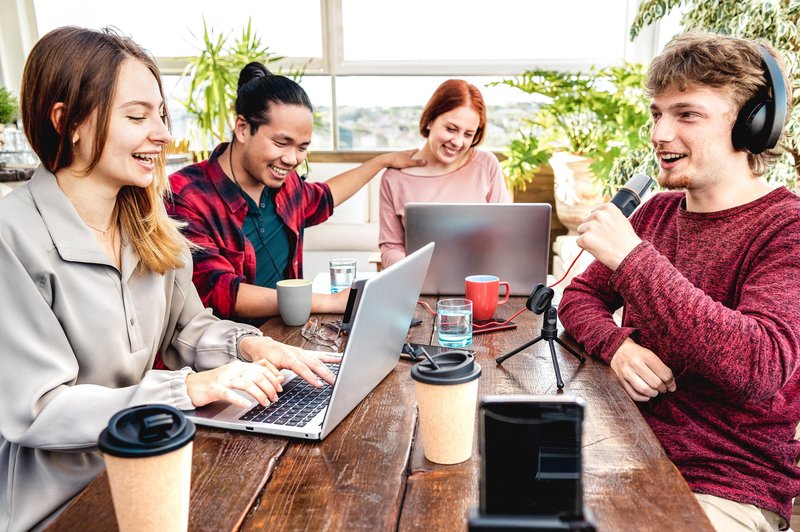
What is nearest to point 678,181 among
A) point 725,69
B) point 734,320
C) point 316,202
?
point 725,69

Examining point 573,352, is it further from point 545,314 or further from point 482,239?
point 482,239

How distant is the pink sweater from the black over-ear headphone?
1385 millimetres

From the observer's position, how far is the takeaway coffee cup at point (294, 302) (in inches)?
56.1

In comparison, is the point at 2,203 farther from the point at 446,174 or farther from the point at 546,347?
the point at 446,174

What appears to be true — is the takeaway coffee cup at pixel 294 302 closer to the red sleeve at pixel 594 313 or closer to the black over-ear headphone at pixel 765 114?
the red sleeve at pixel 594 313

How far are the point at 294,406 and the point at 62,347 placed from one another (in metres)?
0.37

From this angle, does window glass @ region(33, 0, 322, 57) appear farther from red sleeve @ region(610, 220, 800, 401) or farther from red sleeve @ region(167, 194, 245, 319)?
red sleeve @ region(610, 220, 800, 401)

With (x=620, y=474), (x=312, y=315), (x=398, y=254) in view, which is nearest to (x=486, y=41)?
(x=398, y=254)

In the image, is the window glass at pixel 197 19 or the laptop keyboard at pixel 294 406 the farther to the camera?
the window glass at pixel 197 19

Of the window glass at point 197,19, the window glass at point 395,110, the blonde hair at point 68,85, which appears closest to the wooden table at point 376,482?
the blonde hair at point 68,85

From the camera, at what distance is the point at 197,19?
15.7 ft

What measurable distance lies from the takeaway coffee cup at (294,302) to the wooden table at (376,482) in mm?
479

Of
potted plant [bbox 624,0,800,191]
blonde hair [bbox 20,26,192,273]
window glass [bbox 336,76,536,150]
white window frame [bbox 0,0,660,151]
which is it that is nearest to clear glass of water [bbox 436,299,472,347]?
blonde hair [bbox 20,26,192,273]

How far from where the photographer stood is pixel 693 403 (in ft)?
3.81
